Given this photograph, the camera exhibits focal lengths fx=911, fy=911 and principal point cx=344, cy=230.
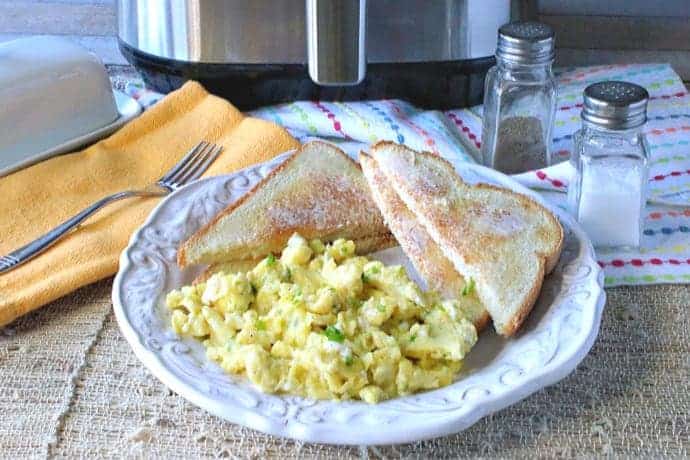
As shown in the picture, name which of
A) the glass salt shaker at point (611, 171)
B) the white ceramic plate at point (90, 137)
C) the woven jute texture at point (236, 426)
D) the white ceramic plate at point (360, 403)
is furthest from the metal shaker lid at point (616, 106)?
the white ceramic plate at point (90, 137)

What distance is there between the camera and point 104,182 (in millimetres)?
1260

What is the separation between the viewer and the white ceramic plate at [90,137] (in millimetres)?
1272

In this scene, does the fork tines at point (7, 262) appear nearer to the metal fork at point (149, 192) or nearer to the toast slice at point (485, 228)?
the metal fork at point (149, 192)

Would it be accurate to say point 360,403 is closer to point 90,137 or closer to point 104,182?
point 104,182

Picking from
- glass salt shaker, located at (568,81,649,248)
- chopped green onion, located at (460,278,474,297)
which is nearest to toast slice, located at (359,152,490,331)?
chopped green onion, located at (460,278,474,297)

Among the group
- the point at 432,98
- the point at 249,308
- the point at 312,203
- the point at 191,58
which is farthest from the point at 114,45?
the point at 249,308

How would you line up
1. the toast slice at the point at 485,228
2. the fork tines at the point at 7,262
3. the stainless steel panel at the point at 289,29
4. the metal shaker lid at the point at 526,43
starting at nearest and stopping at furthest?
the toast slice at the point at 485,228, the fork tines at the point at 7,262, the metal shaker lid at the point at 526,43, the stainless steel panel at the point at 289,29

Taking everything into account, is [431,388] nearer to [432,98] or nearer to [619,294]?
[619,294]

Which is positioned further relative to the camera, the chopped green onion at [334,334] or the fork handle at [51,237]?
the fork handle at [51,237]

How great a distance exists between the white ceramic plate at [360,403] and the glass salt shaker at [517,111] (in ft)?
0.74

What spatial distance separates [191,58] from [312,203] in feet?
1.34

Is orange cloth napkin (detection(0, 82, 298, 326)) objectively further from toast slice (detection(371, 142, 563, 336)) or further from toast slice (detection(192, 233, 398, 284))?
toast slice (detection(371, 142, 563, 336))

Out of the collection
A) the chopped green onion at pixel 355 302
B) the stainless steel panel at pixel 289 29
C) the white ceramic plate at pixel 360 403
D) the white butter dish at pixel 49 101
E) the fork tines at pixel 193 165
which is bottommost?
the white ceramic plate at pixel 360 403

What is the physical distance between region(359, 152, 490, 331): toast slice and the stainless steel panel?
0.91 ft
